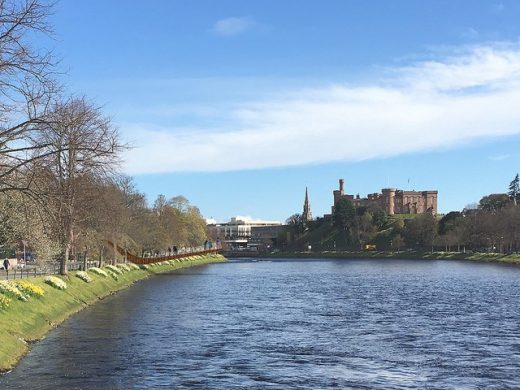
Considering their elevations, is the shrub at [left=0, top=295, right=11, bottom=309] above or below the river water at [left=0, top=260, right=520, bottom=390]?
above

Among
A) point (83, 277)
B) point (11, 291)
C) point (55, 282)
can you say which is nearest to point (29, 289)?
point (11, 291)

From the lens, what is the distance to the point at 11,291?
38938 millimetres

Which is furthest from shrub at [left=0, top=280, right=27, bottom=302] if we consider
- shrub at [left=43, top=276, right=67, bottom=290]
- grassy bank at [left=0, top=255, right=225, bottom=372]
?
shrub at [left=43, top=276, right=67, bottom=290]

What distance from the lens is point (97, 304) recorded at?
5609 centimetres

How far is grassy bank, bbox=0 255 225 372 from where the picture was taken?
99.2 feet

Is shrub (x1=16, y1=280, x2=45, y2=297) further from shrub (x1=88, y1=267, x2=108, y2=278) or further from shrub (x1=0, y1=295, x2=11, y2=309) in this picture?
shrub (x1=88, y1=267, x2=108, y2=278)

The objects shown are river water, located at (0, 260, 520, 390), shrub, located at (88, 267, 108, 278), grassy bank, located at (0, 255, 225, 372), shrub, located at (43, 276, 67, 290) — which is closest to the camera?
river water, located at (0, 260, 520, 390)

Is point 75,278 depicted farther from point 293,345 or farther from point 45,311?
point 293,345

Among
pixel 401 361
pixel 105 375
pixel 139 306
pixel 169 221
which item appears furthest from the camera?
pixel 169 221

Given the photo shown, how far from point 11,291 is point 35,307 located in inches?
89.0

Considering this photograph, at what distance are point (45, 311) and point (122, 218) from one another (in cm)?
4760

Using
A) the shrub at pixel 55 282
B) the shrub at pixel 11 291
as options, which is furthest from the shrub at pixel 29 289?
the shrub at pixel 55 282

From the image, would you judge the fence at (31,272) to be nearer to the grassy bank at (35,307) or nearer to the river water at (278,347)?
the grassy bank at (35,307)

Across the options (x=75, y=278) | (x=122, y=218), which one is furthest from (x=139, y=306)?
(x=122, y=218)
